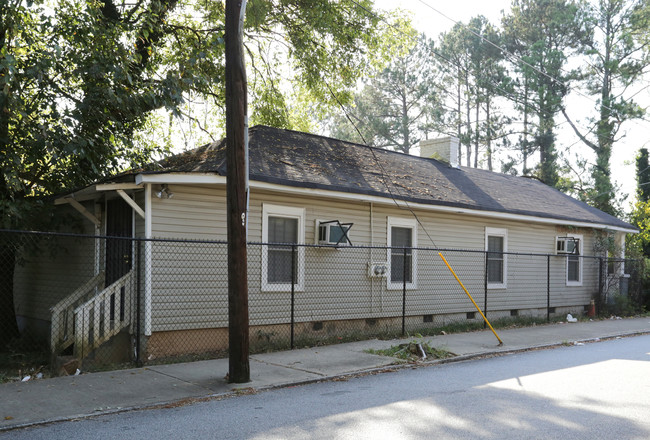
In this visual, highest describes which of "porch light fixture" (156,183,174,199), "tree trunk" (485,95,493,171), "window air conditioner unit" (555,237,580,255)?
"tree trunk" (485,95,493,171)

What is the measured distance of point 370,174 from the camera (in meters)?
13.8

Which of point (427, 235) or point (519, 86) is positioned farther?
point (519, 86)

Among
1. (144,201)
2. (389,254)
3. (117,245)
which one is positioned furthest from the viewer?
(389,254)

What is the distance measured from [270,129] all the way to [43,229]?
5513 mm

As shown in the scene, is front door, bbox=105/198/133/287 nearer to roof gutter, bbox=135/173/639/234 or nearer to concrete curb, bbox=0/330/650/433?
roof gutter, bbox=135/173/639/234

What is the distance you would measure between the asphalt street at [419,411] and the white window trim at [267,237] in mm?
3203

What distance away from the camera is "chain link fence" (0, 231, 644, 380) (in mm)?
9414

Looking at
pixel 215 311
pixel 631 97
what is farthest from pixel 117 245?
pixel 631 97

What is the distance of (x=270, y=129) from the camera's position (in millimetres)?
14039

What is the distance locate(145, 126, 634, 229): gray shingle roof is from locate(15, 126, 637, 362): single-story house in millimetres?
56

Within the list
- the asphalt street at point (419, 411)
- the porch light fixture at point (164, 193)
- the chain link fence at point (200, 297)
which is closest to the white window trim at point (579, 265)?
the chain link fence at point (200, 297)

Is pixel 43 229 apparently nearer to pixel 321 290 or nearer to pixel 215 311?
pixel 215 311

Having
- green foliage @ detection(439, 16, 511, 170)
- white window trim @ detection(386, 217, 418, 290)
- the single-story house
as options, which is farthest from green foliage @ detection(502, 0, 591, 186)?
white window trim @ detection(386, 217, 418, 290)

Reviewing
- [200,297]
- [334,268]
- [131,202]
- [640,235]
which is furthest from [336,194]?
[640,235]
